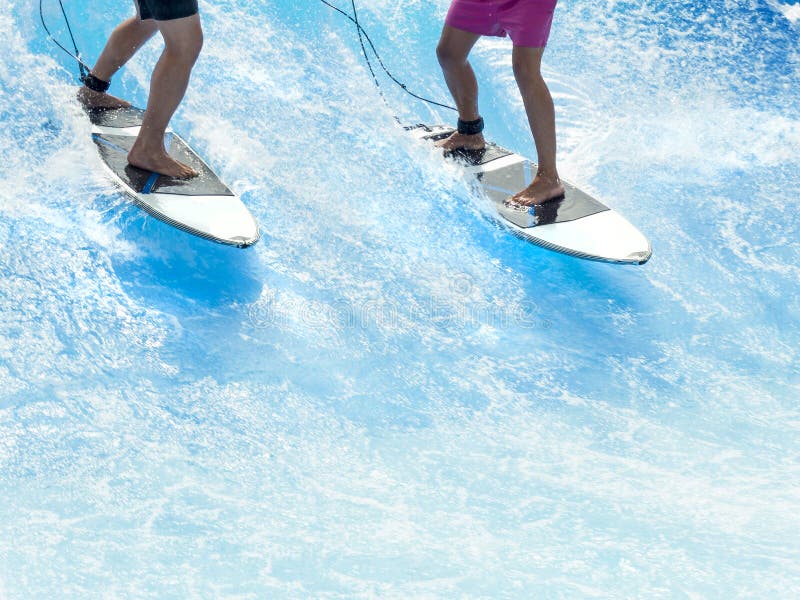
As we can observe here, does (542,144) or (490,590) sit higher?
(542,144)

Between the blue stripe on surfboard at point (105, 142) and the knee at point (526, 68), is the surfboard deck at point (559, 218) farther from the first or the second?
the blue stripe on surfboard at point (105, 142)

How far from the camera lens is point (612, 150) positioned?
4543 mm

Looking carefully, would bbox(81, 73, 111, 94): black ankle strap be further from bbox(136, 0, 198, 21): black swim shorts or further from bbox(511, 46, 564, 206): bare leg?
bbox(511, 46, 564, 206): bare leg

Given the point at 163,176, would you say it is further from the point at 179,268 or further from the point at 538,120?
the point at 538,120

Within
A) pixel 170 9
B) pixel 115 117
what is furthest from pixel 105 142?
pixel 170 9

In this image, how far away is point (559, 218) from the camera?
11.8ft

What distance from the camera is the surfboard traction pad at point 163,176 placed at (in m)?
3.46

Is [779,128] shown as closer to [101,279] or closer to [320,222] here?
[320,222]

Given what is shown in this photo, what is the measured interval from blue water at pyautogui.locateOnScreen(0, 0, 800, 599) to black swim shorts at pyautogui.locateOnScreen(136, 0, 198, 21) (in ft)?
2.37

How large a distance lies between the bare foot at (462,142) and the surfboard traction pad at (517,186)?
0.03 m

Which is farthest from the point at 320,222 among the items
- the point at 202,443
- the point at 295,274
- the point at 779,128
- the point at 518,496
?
the point at 779,128

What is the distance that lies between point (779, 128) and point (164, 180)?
3242mm

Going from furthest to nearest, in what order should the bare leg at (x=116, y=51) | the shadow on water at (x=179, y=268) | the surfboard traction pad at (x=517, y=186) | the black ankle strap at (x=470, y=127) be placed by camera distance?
the black ankle strap at (x=470, y=127)
the bare leg at (x=116, y=51)
the surfboard traction pad at (x=517, y=186)
the shadow on water at (x=179, y=268)

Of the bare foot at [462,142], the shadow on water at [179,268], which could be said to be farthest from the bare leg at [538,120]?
the shadow on water at [179,268]
